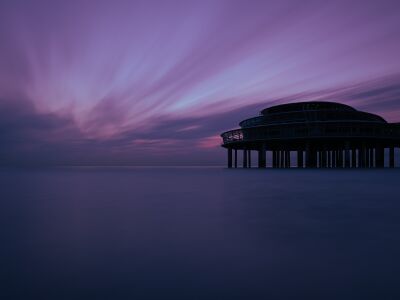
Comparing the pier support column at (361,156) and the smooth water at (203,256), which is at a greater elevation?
the pier support column at (361,156)

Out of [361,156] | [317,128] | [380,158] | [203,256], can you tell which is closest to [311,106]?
[317,128]

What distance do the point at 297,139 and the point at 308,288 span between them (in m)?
42.0

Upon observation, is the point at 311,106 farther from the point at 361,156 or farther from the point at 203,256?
the point at 203,256

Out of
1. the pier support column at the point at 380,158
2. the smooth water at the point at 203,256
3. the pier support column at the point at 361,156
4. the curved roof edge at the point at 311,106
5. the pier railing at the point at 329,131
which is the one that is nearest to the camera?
the smooth water at the point at 203,256

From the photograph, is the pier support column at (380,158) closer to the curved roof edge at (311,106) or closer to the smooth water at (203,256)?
the curved roof edge at (311,106)

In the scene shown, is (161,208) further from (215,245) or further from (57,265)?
(57,265)

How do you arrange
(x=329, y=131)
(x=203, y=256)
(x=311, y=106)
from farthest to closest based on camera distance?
(x=311, y=106) → (x=329, y=131) → (x=203, y=256)

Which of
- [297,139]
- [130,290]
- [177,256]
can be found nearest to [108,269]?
[130,290]

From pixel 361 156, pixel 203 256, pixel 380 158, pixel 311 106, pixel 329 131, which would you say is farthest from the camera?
pixel 380 158

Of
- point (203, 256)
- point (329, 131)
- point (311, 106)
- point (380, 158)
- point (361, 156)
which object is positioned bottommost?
point (203, 256)

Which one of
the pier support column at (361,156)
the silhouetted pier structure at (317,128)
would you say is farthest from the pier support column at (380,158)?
the pier support column at (361,156)

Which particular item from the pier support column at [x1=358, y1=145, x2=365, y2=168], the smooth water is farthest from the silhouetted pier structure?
the smooth water

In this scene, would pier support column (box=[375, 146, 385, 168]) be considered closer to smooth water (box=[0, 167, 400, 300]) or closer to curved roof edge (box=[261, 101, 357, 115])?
curved roof edge (box=[261, 101, 357, 115])

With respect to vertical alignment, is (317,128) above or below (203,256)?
above
